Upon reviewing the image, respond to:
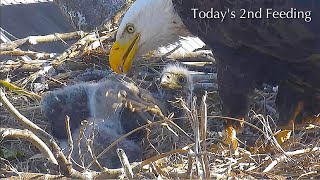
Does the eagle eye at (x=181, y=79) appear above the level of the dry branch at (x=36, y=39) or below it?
below

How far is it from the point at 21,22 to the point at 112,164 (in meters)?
2.89

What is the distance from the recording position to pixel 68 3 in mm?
4492

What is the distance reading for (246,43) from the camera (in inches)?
110

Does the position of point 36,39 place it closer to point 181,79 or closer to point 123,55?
point 123,55

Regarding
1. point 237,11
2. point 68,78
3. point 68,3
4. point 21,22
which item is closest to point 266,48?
point 237,11

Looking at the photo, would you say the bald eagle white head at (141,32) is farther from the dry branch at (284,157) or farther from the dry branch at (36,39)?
the dry branch at (284,157)

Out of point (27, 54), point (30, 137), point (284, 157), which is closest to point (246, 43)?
point (284, 157)

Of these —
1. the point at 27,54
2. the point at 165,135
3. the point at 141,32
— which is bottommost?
the point at 165,135

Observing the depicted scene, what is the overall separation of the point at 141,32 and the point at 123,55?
16 centimetres

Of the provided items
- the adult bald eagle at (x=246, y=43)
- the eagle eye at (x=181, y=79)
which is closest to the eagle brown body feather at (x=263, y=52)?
the adult bald eagle at (x=246, y=43)

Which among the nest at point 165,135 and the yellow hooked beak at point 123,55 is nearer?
the nest at point 165,135

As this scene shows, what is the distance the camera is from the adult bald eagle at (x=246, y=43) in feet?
8.64

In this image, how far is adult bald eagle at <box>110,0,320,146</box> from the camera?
263 cm

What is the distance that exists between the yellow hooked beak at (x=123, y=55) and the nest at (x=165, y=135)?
25cm
